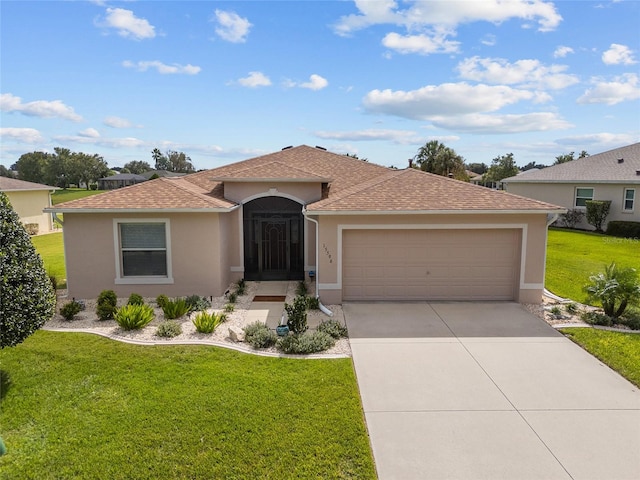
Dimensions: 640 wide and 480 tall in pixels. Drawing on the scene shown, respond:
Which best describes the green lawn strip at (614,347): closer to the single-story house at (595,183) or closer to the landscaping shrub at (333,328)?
the landscaping shrub at (333,328)

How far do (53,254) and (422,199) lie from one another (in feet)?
60.9

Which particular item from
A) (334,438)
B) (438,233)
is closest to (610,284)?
(438,233)

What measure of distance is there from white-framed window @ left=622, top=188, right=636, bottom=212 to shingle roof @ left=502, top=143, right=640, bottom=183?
0.82m

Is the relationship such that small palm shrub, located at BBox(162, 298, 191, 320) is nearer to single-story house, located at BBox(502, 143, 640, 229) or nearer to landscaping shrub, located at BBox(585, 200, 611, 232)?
landscaping shrub, located at BBox(585, 200, 611, 232)

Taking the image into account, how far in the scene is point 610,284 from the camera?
10.3 meters

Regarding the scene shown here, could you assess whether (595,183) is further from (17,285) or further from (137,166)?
(137,166)

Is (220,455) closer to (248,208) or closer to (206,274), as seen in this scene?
(206,274)

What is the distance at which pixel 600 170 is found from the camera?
28453 millimetres

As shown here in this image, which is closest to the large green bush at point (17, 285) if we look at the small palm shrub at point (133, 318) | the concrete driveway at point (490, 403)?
the small palm shrub at point (133, 318)

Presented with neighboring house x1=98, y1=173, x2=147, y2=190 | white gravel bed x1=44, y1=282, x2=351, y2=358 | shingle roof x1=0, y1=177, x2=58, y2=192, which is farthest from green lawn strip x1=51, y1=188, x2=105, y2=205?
white gravel bed x1=44, y1=282, x2=351, y2=358

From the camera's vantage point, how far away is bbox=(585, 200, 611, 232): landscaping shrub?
86.9 feet

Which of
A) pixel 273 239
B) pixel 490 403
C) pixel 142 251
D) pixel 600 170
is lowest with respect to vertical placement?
pixel 490 403

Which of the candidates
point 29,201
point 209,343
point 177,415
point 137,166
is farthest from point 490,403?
point 137,166

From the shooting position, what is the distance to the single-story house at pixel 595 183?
26.2 meters
